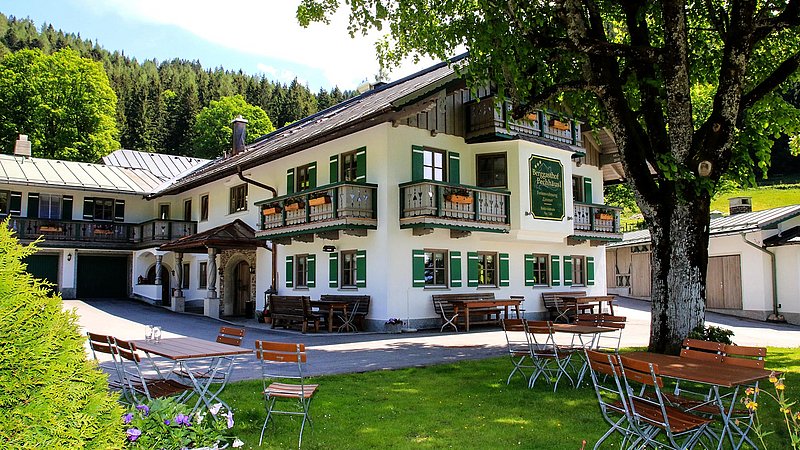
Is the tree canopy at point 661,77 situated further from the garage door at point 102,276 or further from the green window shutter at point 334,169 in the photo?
the garage door at point 102,276

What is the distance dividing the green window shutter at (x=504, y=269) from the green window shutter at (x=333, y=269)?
5.20 metres

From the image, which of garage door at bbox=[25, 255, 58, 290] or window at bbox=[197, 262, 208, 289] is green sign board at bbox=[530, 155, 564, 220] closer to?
window at bbox=[197, 262, 208, 289]

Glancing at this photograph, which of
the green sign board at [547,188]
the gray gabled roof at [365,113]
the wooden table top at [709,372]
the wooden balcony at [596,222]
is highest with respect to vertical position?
the gray gabled roof at [365,113]

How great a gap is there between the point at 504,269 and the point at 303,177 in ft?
24.0

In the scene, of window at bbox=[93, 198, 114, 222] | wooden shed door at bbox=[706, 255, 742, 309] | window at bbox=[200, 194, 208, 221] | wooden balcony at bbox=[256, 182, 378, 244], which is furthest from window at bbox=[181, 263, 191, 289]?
wooden shed door at bbox=[706, 255, 742, 309]

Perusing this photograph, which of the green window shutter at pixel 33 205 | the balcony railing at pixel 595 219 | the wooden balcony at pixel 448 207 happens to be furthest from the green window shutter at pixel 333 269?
the green window shutter at pixel 33 205

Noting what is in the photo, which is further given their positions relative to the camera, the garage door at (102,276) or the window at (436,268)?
the garage door at (102,276)

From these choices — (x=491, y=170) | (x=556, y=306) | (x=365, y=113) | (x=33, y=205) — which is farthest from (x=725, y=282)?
(x=33, y=205)

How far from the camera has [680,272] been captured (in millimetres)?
9680

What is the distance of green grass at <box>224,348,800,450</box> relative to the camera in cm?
586

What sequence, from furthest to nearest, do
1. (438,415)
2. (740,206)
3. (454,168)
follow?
(740,206) → (454,168) → (438,415)

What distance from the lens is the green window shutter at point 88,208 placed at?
97.2 ft

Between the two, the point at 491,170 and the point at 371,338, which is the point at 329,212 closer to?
the point at 371,338

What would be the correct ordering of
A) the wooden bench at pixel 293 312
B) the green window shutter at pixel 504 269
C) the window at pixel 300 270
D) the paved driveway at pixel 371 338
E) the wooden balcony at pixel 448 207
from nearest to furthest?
the paved driveway at pixel 371 338, the wooden balcony at pixel 448 207, the wooden bench at pixel 293 312, the green window shutter at pixel 504 269, the window at pixel 300 270
